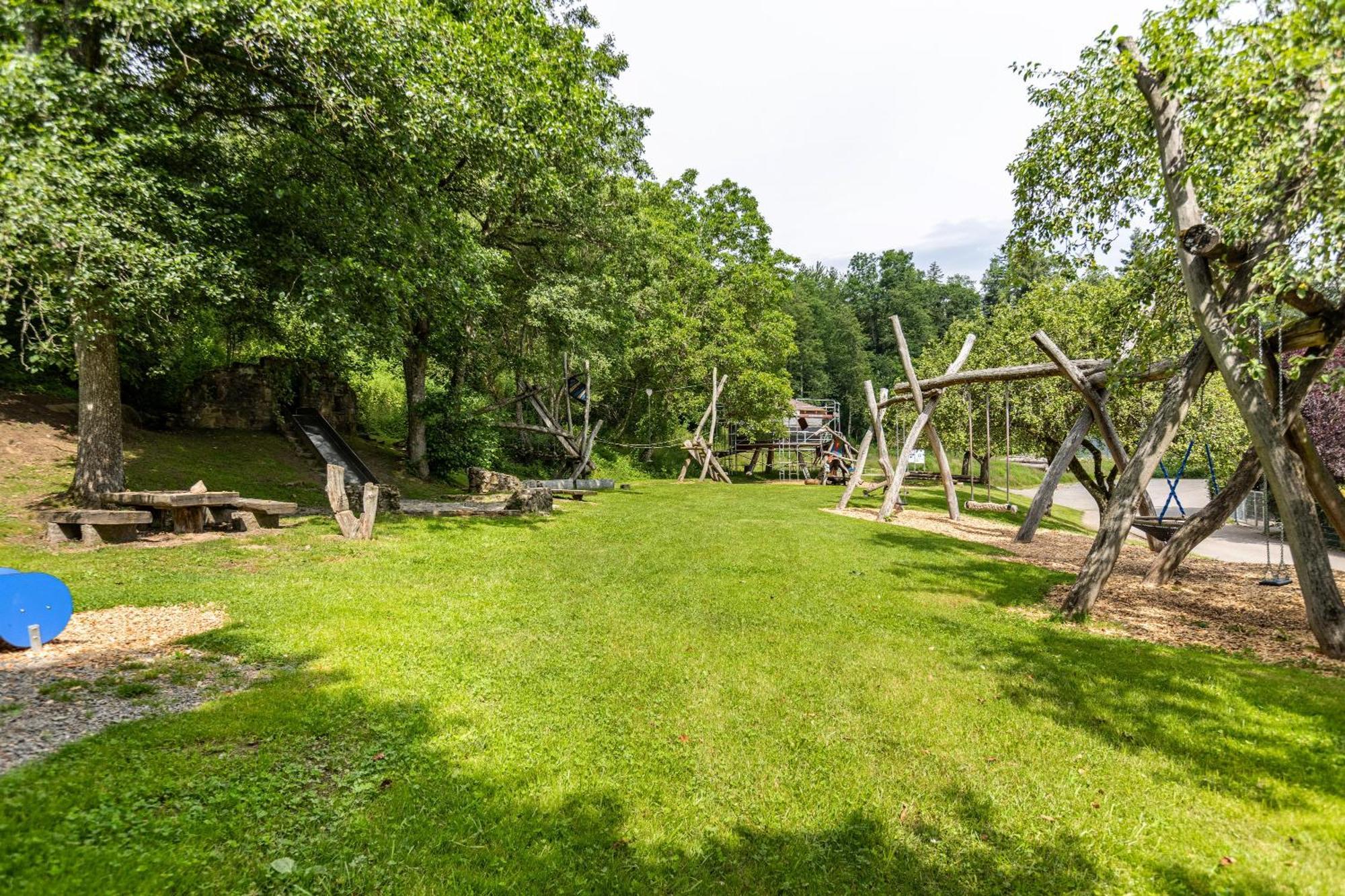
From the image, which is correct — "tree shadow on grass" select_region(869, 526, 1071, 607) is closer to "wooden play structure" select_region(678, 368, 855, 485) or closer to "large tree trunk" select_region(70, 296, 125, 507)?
"large tree trunk" select_region(70, 296, 125, 507)

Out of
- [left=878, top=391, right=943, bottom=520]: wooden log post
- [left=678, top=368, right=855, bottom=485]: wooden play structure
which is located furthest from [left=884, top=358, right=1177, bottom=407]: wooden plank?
[left=678, top=368, right=855, bottom=485]: wooden play structure

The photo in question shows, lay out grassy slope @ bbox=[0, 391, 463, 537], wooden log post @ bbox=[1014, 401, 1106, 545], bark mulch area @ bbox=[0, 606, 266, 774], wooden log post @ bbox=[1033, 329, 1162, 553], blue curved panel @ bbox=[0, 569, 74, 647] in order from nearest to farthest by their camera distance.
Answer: bark mulch area @ bbox=[0, 606, 266, 774] → blue curved panel @ bbox=[0, 569, 74, 647] → grassy slope @ bbox=[0, 391, 463, 537] → wooden log post @ bbox=[1033, 329, 1162, 553] → wooden log post @ bbox=[1014, 401, 1106, 545]

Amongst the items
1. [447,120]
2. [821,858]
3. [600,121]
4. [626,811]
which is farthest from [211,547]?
[600,121]

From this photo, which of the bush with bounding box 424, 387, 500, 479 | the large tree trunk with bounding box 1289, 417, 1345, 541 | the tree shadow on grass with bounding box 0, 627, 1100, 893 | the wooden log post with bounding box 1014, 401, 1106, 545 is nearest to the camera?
the tree shadow on grass with bounding box 0, 627, 1100, 893

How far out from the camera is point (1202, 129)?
530 cm

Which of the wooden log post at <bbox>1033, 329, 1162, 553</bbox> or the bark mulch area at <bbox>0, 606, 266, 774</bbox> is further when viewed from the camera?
the wooden log post at <bbox>1033, 329, 1162, 553</bbox>

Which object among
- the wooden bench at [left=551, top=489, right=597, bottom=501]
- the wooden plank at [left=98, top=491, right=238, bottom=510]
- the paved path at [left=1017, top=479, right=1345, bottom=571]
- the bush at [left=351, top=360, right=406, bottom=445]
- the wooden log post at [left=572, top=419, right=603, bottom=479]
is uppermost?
the bush at [left=351, top=360, right=406, bottom=445]

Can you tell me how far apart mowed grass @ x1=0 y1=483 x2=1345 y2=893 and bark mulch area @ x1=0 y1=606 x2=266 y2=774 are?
0.26m

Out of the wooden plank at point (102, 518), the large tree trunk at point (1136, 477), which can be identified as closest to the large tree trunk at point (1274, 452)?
the large tree trunk at point (1136, 477)

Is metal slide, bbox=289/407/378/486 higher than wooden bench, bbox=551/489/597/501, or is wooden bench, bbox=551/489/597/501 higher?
metal slide, bbox=289/407/378/486

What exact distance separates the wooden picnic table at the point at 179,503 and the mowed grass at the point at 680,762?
1756 millimetres

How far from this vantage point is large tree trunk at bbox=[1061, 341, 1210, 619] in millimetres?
6645

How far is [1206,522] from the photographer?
7.61 metres

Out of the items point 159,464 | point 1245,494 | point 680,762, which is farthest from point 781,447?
point 680,762
